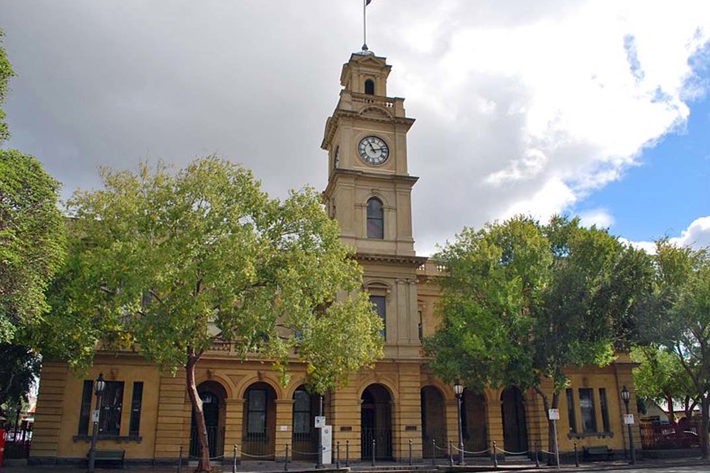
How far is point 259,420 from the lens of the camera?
32562 millimetres

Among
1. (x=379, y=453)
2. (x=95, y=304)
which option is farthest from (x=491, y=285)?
(x=95, y=304)

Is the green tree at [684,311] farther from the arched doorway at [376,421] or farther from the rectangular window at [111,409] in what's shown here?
the rectangular window at [111,409]

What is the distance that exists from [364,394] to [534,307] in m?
11.0

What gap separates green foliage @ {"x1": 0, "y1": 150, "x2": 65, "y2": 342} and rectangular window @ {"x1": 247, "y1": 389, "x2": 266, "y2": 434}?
13.9 m

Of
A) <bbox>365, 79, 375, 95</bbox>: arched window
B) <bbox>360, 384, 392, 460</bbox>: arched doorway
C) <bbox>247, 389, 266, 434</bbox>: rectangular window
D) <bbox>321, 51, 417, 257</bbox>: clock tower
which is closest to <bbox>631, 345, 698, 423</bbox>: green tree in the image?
<bbox>360, 384, 392, 460</bbox>: arched doorway

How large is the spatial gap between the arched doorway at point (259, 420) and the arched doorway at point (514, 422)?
1342cm

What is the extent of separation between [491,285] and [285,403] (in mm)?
12086

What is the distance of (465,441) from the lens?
34094 mm

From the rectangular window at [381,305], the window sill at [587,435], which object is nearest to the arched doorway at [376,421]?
the rectangular window at [381,305]

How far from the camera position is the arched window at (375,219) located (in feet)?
114

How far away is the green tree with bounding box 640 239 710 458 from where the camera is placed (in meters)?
29.8

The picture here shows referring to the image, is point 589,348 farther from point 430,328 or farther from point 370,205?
point 370,205

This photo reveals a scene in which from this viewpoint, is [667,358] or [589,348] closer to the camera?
[589,348]

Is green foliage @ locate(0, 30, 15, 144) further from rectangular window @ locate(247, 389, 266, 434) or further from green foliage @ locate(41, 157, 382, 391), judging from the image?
rectangular window @ locate(247, 389, 266, 434)
